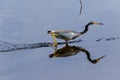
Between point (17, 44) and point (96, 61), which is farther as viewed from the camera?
point (17, 44)

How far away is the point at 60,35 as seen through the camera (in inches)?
454

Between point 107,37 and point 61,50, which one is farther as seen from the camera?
point 107,37

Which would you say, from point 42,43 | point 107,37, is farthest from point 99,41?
point 42,43

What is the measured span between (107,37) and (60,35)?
1192 mm

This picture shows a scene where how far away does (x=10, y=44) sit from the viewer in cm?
1262

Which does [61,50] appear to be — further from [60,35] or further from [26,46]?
[26,46]

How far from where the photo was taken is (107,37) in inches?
486

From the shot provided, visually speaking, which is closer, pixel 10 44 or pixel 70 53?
pixel 70 53

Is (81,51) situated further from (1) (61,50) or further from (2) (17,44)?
(2) (17,44)

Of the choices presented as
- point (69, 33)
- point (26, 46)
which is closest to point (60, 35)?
point (69, 33)

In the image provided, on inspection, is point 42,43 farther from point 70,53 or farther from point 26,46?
point 70,53

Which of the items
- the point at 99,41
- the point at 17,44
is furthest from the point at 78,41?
the point at 17,44

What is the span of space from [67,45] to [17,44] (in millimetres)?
1186

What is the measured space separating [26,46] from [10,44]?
44 cm
